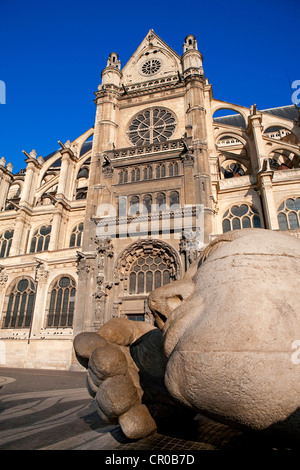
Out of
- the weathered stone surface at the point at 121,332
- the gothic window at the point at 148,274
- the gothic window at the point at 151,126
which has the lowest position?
the weathered stone surface at the point at 121,332

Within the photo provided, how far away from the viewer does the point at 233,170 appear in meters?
25.8

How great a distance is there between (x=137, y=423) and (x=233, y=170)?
994 inches

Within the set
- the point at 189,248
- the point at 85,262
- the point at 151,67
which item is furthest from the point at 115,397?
the point at 151,67

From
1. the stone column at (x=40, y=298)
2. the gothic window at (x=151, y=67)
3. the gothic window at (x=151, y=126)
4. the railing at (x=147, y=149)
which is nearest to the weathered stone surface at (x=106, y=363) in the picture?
the stone column at (x=40, y=298)

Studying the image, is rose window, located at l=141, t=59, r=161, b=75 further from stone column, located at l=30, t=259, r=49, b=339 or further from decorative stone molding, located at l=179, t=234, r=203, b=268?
stone column, located at l=30, t=259, r=49, b=339

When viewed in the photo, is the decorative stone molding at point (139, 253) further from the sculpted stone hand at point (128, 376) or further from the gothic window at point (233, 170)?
the sculpted stone hand at point (128, 376)

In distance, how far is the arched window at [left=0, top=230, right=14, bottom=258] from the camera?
23.7 metres

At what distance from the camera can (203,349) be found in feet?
7.24

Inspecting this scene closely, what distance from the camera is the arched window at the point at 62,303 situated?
17.2m

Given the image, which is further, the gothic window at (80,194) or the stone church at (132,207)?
the gothic window at (80,194)

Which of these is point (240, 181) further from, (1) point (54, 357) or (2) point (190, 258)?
(1) point (54, 357)

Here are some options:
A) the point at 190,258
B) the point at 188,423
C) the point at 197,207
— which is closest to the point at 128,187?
the point at 197,207

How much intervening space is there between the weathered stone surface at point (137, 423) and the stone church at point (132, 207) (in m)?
11.9

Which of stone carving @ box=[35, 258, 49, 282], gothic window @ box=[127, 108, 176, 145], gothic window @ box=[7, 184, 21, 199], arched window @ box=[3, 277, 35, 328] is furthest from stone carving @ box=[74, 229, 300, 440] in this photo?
gothic window @ box=[7, 184, 21, 199]
